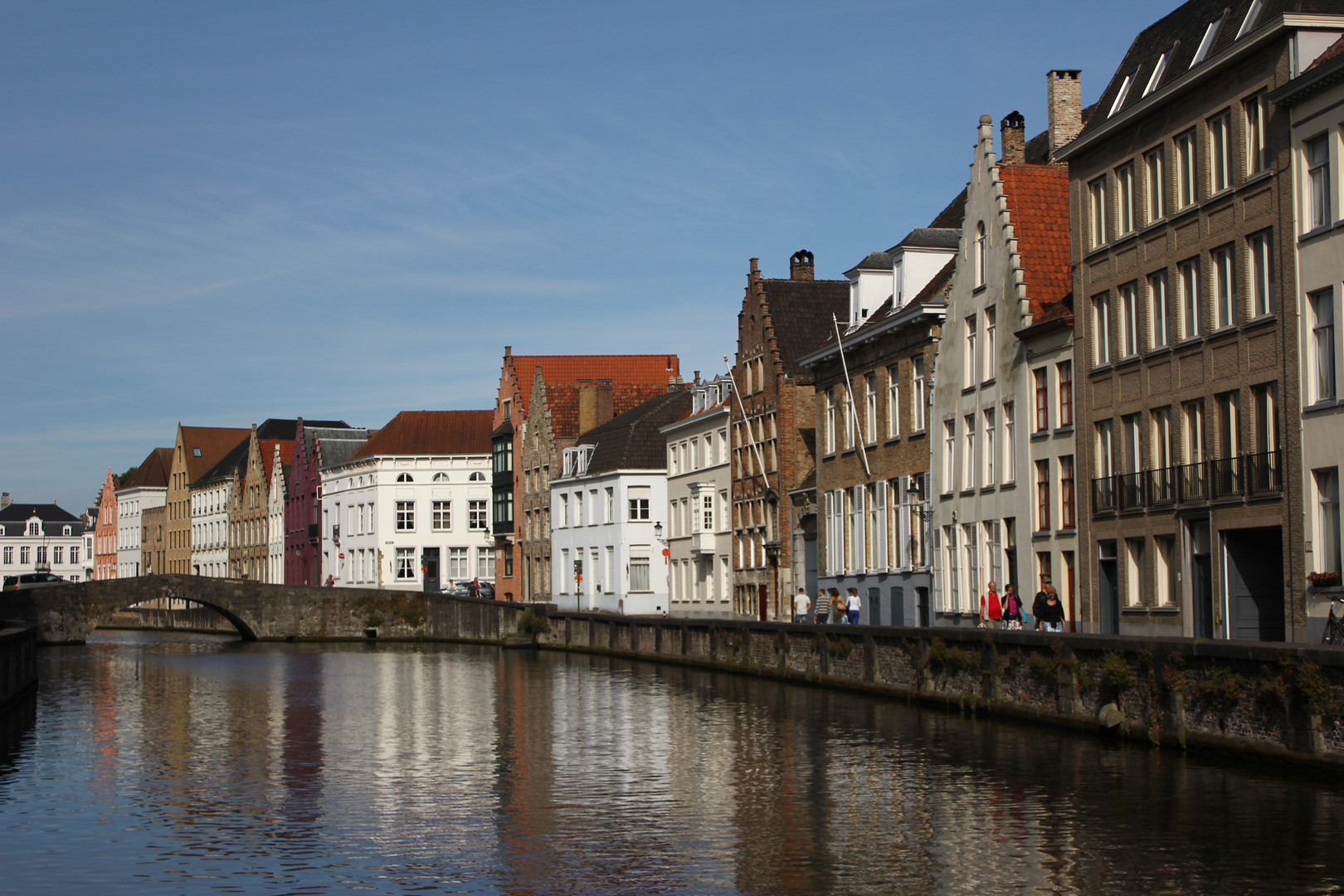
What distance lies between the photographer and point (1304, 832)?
17281 millimetres

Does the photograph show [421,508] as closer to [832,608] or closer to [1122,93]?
[832,608]

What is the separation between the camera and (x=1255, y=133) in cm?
3138

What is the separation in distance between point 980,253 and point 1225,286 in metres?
11.6

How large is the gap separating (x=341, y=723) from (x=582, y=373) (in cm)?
6531

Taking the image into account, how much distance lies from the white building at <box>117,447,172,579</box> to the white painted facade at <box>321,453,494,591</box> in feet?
215

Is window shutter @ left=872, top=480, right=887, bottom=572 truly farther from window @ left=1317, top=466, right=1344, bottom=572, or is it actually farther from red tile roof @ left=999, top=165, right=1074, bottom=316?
window @ left=1317, top=466, right=1344, bottom=572

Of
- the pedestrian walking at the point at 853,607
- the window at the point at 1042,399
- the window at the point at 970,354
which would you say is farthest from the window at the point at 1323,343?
the pedestrian walking at the point at 853,607

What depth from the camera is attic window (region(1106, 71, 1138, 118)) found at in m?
36.9

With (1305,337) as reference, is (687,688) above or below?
below

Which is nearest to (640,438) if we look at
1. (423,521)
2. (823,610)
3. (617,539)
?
(617,539)

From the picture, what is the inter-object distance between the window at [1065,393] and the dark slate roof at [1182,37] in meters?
5.61

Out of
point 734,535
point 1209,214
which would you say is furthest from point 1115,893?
point 734,535

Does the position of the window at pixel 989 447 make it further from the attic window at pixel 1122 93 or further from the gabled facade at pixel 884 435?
the attic window at pixel 1122 93

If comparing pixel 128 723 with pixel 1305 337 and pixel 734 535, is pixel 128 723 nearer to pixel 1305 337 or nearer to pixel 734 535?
pixel 1305 337
